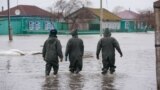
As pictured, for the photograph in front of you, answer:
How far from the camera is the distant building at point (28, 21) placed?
87.7m

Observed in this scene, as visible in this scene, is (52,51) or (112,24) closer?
(52,51)

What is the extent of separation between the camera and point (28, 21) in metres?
89.3

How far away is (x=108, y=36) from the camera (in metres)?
16.1

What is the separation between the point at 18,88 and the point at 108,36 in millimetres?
4579

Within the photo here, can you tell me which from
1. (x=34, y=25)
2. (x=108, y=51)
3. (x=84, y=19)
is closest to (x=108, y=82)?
(x=108, y=51)

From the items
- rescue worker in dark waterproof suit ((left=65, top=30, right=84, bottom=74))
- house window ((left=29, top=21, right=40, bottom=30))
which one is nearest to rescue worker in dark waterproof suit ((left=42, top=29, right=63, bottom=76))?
rescue worker in dark waterproof suit ((left=65, top=30, right=84, bottom=74))

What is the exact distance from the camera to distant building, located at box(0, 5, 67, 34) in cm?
8769

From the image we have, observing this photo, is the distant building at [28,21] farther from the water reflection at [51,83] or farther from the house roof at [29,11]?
the water reflection at [51,83]

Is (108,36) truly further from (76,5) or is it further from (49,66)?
(76,5)

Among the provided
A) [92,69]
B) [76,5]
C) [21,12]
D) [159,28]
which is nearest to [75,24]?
[76,5]

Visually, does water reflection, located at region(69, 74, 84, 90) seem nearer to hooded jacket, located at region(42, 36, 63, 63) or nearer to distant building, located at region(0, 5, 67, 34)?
hooded jacket, located at region(42, 36, 63, 63)

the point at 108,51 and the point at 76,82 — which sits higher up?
the point at 108,51

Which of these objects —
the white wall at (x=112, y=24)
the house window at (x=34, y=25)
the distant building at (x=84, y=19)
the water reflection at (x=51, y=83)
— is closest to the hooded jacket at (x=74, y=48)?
the water reflection at (x=51, y=83)

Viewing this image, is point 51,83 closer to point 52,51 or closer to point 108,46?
point 52,51
